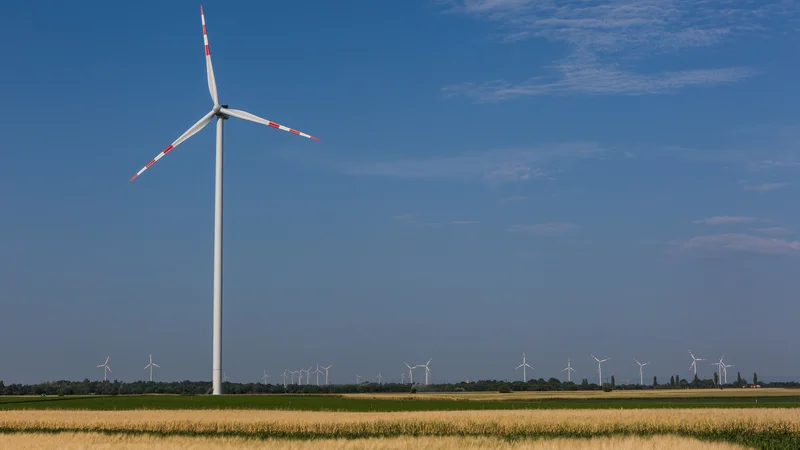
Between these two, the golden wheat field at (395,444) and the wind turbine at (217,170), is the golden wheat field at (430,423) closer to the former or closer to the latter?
the golden wheat field at (395,444)

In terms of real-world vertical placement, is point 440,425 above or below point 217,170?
below

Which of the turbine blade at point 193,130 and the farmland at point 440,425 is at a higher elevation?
the turbine blade at point 193,130

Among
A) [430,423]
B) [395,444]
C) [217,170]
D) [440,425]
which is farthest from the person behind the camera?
[217,170]

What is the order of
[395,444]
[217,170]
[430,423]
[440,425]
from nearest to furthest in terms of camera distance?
1. [395,444]
2. [440,425]
3. [430,423]
4. [217,170]

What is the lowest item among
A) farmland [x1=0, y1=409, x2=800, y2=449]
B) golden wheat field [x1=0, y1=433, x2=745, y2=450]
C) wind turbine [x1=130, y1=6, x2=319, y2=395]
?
farmland [x1=0, y1=409, x2=800, y2=449]

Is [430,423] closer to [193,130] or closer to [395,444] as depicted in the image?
[395,444]

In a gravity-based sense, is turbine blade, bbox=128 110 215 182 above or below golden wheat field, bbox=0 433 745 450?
above

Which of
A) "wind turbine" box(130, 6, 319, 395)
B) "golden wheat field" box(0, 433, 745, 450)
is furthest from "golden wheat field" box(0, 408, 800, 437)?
"wind turbine" box(130, 6, 319, 395)

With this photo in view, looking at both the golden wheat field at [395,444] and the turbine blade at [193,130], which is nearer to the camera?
the golden wheat field at [395,444]

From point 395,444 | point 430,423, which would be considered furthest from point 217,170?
point 395,444

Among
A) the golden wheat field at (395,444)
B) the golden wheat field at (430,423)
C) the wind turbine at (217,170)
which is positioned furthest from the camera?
the wind turbine at (217,170)

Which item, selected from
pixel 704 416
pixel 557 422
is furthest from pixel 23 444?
pixel 704 416

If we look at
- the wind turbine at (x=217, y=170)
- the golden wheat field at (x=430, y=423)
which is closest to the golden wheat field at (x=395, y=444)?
the golden wheat field at (x=430, y=423)

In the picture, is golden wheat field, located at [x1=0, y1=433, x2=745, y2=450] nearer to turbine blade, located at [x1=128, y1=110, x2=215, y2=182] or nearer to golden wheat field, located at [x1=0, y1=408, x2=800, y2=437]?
golden wheat field, located at [x1=0, y1=408, x2=800, y2=437]
